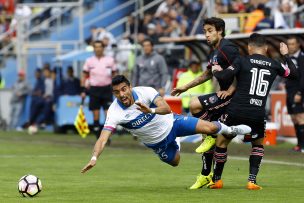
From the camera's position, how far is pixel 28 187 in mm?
12750

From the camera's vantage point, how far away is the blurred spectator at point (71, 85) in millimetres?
31328

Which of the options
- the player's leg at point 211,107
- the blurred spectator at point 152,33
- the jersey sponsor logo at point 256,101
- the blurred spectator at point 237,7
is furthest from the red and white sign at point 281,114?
the jersey sponsor logo at point 256,101

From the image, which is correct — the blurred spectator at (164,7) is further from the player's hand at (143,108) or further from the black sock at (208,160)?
the player's hand at (143,108)

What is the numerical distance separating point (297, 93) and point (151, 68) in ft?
12.8

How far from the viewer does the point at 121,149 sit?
23.0 m

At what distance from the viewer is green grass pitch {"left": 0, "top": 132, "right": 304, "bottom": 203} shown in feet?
42.0

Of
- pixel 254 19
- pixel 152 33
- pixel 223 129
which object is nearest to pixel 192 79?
pixel 254 19

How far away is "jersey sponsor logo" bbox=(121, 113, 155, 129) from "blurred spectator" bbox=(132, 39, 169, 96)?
33.1ft

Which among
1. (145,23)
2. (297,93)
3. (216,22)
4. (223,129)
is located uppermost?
(216,22)

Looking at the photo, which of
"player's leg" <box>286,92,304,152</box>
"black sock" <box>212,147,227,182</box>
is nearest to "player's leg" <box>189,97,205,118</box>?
"black sock" <box>212,147,227,182</box>

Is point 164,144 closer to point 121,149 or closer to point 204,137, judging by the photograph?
point 204,137

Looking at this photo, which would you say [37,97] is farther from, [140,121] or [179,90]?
[140,121]

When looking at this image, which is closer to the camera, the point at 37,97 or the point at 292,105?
the point at 292,105

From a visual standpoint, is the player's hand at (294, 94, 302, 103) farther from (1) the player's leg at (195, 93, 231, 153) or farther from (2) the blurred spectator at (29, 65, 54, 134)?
(2) the blurred spectator at (29, 65, 54, 134)
